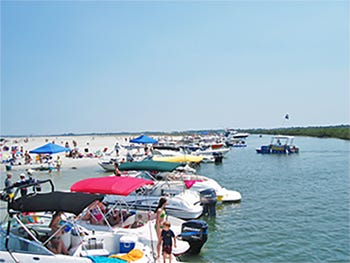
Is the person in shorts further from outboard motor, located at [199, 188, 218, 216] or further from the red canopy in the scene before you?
outboard motor, located at [199, 188, 218, 216]

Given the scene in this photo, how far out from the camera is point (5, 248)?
25.5 ft

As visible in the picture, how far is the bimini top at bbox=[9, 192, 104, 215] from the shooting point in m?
7.73

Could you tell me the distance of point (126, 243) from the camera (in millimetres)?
9039

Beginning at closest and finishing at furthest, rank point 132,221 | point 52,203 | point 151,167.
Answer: point 52,203 → point 132,221 → point 151,167

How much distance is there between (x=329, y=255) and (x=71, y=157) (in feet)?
112

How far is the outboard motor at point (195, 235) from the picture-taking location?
10500mm

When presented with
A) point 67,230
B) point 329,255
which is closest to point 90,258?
point 67,230

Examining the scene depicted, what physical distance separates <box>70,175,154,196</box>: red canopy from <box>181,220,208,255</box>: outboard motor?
83.2 inches

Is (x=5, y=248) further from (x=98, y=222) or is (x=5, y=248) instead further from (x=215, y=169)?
(x=215, y=169)

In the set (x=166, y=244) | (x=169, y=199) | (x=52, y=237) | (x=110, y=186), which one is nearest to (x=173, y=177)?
(x=169, y=199)

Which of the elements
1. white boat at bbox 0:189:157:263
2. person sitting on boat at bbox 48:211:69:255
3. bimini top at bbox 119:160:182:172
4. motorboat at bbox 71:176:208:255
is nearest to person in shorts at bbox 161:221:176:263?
white boat at bbox 0:189:157:263

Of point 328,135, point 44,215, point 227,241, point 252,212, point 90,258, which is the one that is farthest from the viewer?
point 328,135

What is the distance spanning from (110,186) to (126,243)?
6.63 feet

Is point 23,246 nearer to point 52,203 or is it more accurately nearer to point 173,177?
point 52,203
